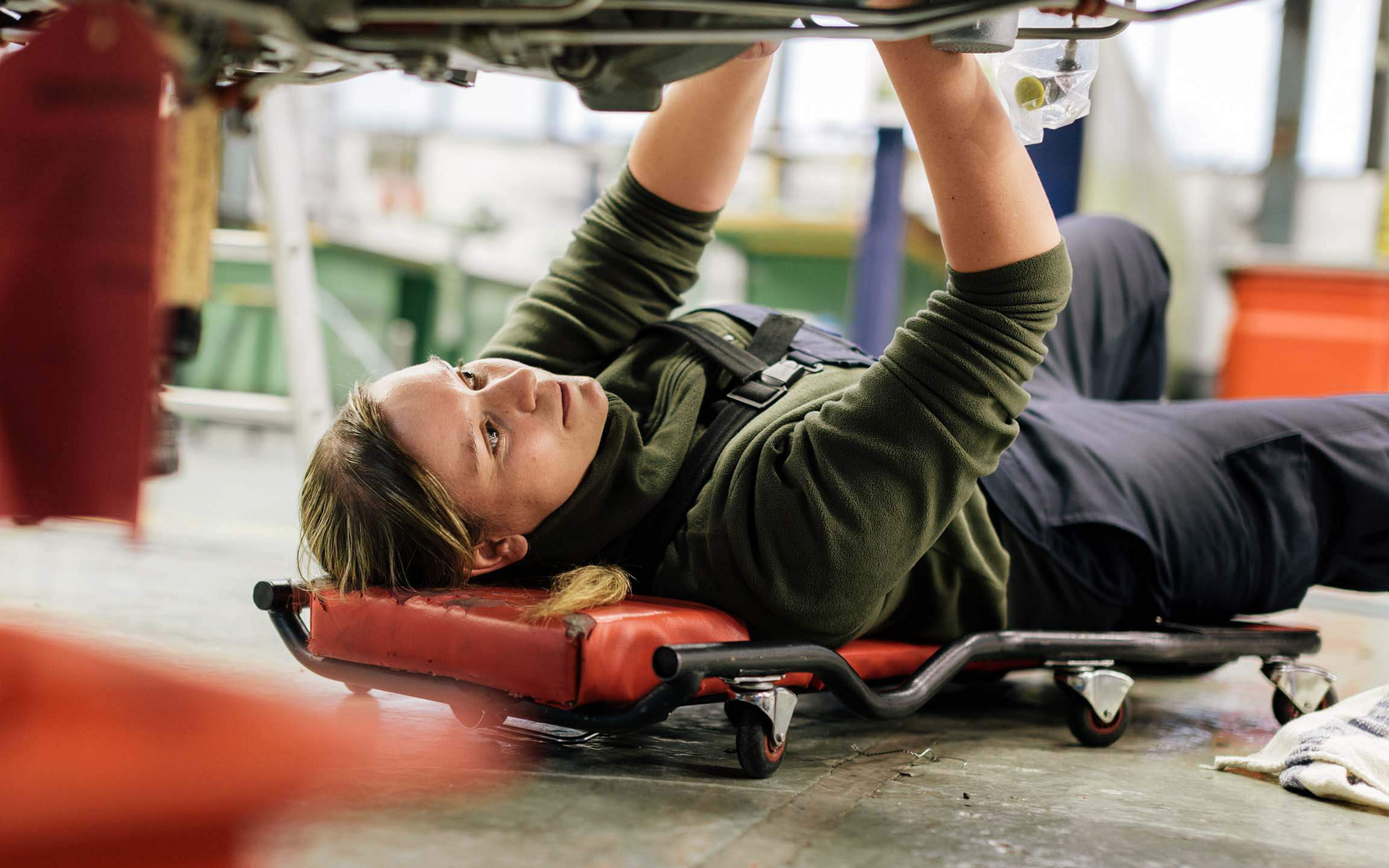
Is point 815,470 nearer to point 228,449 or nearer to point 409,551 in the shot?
point 409,551

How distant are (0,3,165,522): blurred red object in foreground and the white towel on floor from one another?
110cm

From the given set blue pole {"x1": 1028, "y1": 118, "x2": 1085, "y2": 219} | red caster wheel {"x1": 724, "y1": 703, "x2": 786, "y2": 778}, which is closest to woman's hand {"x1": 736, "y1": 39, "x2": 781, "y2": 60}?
red caster wheel {"x1": 724, "y1": 703, "x2": 786, "y2": 778}

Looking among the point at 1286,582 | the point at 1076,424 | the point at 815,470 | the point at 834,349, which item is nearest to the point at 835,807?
the point at 815,470

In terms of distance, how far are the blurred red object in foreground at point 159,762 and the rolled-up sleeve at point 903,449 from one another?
37cm

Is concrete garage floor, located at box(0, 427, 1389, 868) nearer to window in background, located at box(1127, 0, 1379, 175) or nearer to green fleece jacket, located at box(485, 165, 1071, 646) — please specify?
green fleece jacket, located at box(485, 165, 1071, 646)

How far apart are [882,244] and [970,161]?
219 centimetres

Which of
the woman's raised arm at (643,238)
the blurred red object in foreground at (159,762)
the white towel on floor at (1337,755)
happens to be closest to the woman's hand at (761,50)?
the woman's raised arm at (643,238)

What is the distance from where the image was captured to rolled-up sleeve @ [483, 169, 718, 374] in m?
1.50

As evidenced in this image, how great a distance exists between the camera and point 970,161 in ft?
3.39

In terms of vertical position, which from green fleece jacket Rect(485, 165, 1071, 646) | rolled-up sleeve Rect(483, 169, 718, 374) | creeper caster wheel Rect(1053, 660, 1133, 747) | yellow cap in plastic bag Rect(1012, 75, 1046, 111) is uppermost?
yellow cap in plastic bag Rect(1012, 75, 1046, 111)

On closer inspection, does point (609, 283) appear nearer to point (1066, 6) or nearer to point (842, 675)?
point (842, 675)

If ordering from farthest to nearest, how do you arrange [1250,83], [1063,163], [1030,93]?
[1250,83] < [1063,163] < [1030,93]

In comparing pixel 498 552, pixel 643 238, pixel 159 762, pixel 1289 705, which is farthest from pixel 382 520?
pixel 1289 705

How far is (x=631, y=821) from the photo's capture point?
0.92m
